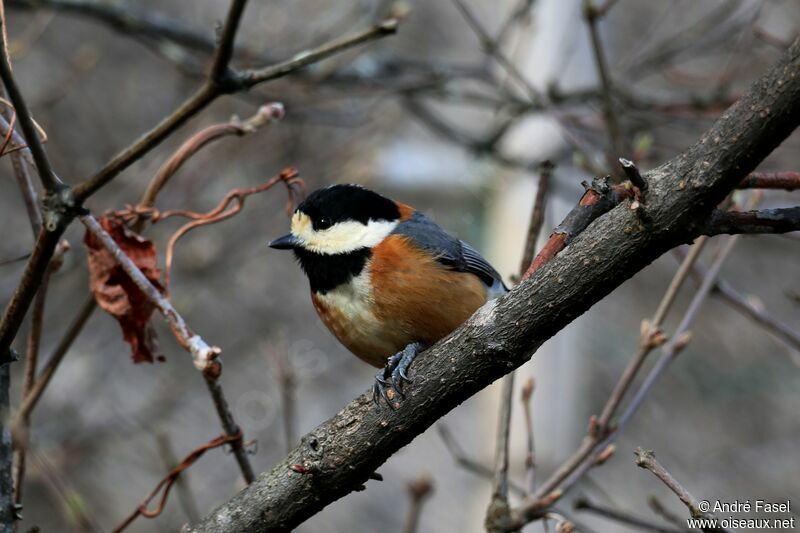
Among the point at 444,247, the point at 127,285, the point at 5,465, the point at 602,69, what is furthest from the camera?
the point at 602,69

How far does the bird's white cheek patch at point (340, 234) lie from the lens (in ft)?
9.43

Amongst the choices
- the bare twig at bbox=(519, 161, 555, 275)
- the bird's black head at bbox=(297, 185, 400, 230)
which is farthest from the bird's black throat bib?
the bare twig at bbox=(519, 161, 555, 275)

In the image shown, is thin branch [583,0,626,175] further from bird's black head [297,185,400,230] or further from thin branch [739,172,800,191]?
thin branch [739,172,800,191]

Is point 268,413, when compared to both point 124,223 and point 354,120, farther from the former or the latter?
point 124,223

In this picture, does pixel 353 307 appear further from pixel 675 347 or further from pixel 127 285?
pixel 675 347

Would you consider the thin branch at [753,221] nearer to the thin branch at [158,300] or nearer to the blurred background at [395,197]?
the thin branch at [158,300]

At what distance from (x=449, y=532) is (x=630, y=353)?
242 cm

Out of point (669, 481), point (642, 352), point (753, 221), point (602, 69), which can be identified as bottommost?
point (669, 481)

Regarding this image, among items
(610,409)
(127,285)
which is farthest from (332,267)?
(610,409)

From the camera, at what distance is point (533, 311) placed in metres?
1.66

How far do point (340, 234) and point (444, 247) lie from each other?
1.11 ft

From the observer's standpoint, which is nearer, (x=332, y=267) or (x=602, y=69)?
(x=332, y=267)

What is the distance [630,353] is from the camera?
28.9 ft

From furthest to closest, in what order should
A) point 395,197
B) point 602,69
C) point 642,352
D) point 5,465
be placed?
1. point 395,197
2. point 602,69
3. point 642,352
4. point 5,465
